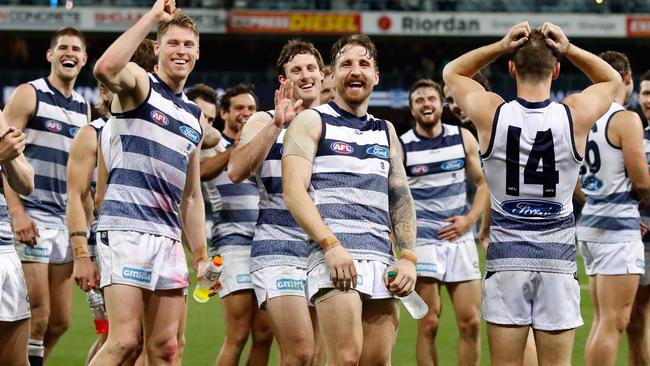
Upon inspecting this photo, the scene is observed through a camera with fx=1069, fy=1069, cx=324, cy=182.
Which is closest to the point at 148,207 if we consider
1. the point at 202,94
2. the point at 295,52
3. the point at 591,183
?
the point at 295,52

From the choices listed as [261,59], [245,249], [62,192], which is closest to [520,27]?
[245,249]

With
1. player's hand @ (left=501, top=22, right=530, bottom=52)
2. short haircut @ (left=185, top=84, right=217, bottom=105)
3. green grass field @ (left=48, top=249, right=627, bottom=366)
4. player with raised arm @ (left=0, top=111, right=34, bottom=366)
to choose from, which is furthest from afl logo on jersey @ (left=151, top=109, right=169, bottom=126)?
green grass field @ (left=48, top=249, right=627, bottom=366)

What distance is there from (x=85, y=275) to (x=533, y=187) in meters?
2.51

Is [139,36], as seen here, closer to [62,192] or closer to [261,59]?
[62,192]

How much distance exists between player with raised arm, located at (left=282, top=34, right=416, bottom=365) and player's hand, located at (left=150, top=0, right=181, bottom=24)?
82 centimetres

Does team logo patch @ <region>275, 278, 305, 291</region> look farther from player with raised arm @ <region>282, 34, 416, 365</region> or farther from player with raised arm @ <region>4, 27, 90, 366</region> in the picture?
player with raised arm @ <region>4, 27, 90, 366</region>

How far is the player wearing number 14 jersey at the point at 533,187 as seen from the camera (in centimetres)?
537

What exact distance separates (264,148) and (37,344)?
233cm

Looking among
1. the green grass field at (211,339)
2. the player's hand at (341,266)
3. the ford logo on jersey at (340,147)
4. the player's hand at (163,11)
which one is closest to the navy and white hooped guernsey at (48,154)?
the green grass field at (211,339)

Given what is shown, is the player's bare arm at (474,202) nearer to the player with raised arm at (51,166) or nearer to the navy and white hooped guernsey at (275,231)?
the navy and white hooped guernsey at (275,231)

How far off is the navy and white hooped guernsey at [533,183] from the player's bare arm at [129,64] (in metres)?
1.77

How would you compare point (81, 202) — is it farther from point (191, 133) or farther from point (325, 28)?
point (325, 28)

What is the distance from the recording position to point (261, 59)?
109 feet

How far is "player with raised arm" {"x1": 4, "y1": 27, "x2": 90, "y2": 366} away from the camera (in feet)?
24.2
